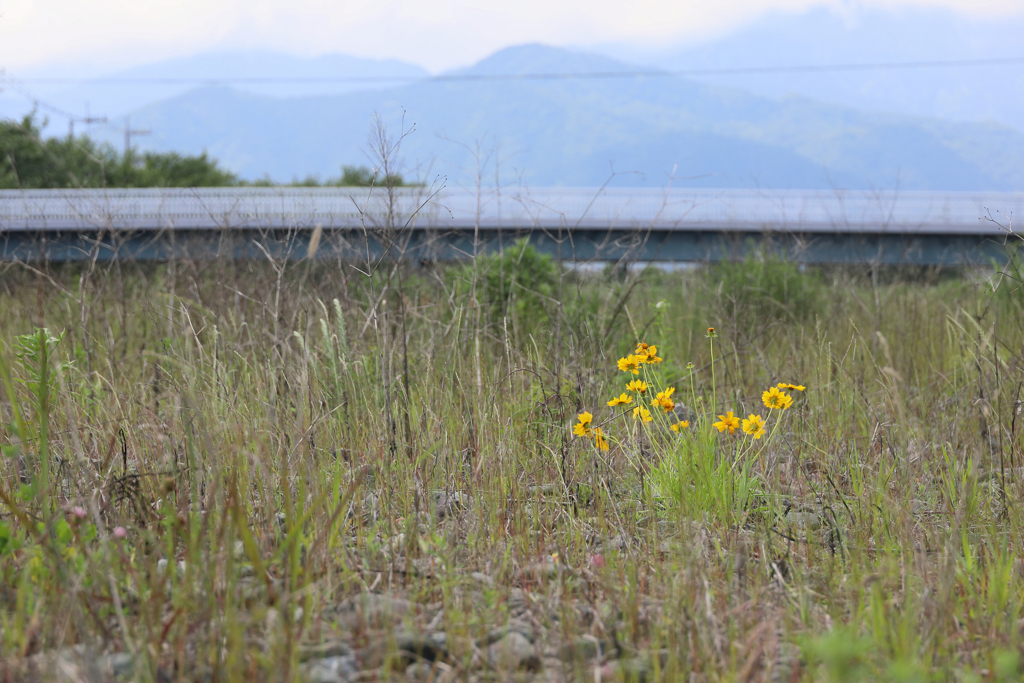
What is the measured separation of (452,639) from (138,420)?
87.5 inches

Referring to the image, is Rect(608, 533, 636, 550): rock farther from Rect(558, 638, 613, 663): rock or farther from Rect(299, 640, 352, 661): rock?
Rect(299, 640, 352, 661): rock

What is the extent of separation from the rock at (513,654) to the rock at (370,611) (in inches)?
9.4

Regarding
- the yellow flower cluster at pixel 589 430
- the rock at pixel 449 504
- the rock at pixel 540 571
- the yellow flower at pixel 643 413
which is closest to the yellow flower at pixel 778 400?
the yellow flower at pixel 643 413

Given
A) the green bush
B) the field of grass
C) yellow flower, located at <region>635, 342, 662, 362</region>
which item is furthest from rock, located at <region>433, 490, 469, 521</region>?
the green bush

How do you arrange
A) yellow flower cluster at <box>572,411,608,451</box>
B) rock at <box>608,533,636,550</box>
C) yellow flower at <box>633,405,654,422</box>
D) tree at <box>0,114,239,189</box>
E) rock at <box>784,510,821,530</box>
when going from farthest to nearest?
tree at <box>0,114,239,189</box> → yellow flower at <box>633,405,654,422</box> → yellow flower cluster at <box>572,411,608,451</box> → rock at <box>784,510,821,530</box> → rock at <box>608,533,636,550</box>

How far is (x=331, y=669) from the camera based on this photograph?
4.52 feet

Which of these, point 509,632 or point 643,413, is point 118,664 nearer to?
point 509,632

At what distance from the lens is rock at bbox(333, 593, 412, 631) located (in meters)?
1.52

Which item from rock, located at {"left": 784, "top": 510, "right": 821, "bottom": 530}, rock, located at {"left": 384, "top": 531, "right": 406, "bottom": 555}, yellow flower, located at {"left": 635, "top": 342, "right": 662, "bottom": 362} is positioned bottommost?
rock, located at {"left": 784, "top": 510, "right": 821, "bottom": 530}

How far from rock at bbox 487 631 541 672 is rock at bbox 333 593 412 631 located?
0.24 m

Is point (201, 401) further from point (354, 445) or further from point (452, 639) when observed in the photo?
point (452, 639)

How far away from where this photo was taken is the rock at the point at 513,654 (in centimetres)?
142

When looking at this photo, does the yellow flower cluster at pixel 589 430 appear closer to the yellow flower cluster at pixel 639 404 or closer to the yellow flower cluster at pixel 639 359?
the yellow flower cluster at pixel 639 404

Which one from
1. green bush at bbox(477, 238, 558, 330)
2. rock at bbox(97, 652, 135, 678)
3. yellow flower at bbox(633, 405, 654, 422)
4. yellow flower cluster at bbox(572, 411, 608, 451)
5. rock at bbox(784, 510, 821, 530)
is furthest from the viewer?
green bush at bbox(477, 238, 558, 330)
